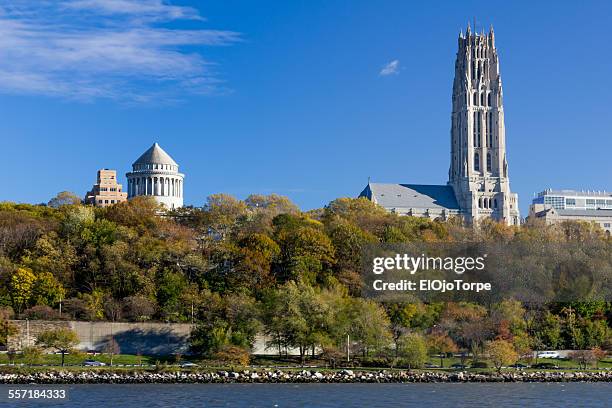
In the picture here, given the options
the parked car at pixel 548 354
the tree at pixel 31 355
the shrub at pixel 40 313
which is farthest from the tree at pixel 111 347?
the parked car at pixel 548 354

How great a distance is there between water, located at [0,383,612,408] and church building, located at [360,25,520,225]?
115603 mm

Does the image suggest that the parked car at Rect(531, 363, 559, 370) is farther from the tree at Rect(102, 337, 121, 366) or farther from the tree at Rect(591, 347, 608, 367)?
the tree at Rect(102, 337, 121, 366)

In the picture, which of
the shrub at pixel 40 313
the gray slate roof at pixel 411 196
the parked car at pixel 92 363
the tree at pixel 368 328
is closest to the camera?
the parked car at pixel 92 363

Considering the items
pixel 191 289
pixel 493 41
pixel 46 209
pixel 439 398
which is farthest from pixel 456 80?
pixel 439 398

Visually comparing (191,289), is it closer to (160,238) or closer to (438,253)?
(160,238)

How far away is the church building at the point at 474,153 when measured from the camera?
184 meters

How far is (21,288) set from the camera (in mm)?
83562

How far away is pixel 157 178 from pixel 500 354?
351 ft

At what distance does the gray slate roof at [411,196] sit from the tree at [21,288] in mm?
101696

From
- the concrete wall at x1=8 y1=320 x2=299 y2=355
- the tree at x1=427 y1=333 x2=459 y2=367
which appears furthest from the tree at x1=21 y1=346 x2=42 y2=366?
the tree at x1=427 y1=333 x2=459 y2=367

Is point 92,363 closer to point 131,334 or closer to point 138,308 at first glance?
point 131,334

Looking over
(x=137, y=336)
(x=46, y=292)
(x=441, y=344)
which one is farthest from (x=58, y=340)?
(x=441, y=344)

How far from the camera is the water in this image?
185 feet

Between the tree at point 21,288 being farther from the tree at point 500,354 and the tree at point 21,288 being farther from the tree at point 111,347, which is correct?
the tree at point 500,354
